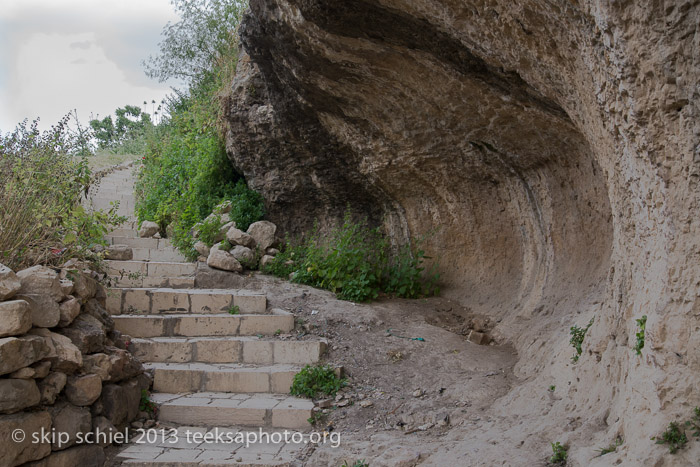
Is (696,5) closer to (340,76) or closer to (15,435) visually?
(340,76)

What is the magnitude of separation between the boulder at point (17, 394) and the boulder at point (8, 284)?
1.80ft

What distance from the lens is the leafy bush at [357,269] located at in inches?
265

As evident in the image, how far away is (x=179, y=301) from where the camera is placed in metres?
6.10

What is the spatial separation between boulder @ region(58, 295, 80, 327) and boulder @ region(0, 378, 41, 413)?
0.56m

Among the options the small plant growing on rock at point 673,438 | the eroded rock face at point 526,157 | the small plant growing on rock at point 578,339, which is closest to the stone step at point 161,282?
the eroded rock face at point 526,157

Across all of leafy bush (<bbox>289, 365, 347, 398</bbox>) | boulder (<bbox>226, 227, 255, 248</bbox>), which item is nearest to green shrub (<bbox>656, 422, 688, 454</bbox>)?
leafy bush (<bbox>289, 365, 347, 398</bbox>)

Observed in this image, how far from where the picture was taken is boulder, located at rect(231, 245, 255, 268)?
7395 mm

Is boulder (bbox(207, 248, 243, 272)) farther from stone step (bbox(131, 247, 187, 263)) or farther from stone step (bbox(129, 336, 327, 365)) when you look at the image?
stone step (bbox(129, 336, 327, 365))

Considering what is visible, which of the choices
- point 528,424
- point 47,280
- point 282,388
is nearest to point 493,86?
point 528,424

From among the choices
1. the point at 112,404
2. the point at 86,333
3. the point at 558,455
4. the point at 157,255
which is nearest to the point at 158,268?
the point at 157,255

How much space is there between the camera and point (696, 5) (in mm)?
1929

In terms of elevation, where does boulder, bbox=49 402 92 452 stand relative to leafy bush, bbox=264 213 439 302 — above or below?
below

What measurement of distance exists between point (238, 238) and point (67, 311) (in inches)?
149

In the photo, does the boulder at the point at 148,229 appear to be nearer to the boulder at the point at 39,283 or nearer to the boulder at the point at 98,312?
the boulder at the point at 98,312
